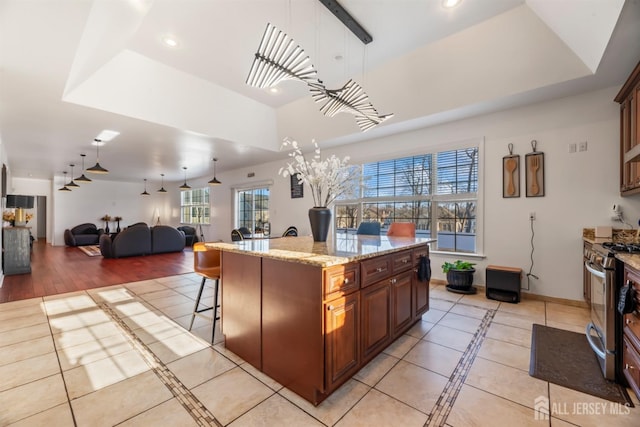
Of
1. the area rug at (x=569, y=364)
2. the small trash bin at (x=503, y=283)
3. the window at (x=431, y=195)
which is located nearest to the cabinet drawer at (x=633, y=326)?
the area rug at (x=569, y=364)

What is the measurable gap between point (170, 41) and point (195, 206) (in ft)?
29.1

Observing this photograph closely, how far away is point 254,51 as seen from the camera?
3328 millimetres

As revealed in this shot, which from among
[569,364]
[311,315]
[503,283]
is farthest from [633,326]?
[503,283]

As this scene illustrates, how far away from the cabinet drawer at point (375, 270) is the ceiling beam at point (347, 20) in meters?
2.38

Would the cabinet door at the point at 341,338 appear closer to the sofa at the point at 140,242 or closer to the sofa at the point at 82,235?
the sofa at the point at 140,242

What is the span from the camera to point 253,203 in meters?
8.21

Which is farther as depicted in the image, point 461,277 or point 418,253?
point 461,277

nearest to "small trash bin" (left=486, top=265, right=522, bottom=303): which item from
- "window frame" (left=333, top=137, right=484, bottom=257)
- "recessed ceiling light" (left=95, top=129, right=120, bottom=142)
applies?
"window frame" (left=333, top=137, right=484, bottom=257)

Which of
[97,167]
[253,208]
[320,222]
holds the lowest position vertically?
[320,222]

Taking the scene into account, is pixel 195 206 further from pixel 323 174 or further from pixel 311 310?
pixel 311 310

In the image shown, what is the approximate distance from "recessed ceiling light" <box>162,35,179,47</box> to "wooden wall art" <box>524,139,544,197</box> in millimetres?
4682

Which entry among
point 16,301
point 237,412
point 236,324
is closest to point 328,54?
point 236,324

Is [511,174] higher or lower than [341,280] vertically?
higher

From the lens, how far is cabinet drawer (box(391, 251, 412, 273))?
226 centimetres
